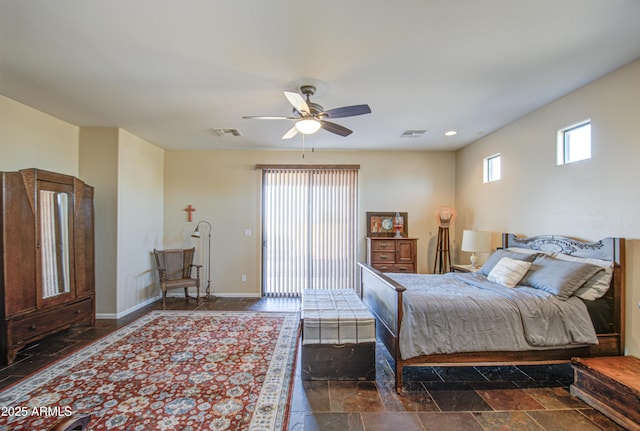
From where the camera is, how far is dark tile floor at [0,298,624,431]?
6.70 ft

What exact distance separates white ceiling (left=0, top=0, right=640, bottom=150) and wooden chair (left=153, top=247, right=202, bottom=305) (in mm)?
2323

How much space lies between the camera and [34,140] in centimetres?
350

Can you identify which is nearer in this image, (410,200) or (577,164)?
(577,164)

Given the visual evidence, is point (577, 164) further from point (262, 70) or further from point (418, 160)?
point (262, 70)

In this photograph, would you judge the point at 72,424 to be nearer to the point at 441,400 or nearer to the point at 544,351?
the point at 441,400

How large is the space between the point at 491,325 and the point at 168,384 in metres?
2.83

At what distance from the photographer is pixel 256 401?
226 centimetres

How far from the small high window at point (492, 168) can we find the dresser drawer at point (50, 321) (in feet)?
19.7

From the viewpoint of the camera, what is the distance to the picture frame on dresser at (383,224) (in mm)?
5395

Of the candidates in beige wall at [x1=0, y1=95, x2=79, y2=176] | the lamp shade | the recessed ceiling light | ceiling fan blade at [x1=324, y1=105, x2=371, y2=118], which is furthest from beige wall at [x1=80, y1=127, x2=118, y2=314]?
the lamp shade

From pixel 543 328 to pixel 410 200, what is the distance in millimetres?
3262

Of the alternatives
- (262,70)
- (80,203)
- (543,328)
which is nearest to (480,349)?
(543,328)

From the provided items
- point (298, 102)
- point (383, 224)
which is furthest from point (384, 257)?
point (298, 102)

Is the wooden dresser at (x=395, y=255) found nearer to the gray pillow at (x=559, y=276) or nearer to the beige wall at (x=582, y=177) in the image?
the beige wall at (x=582, y=177)
